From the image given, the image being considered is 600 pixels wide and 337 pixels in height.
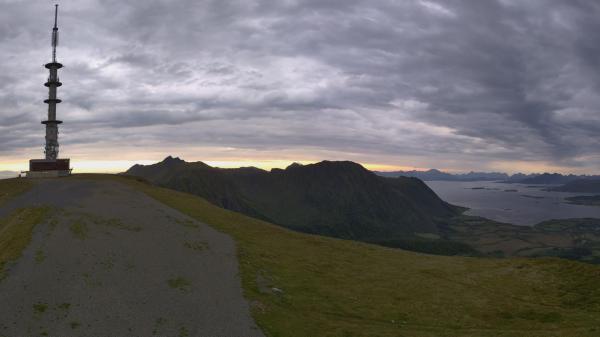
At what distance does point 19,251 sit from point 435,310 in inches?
1479

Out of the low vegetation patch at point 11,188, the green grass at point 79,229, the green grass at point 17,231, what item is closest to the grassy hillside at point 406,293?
the green grass at point 79,229

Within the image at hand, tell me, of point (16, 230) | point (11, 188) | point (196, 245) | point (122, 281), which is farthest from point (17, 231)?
point (11, 188)

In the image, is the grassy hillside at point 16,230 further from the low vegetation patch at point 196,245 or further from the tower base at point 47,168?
the tower base at point 47,168

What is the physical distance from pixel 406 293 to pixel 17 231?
41.7 m

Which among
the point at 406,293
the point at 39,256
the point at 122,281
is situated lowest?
the point at 406,293

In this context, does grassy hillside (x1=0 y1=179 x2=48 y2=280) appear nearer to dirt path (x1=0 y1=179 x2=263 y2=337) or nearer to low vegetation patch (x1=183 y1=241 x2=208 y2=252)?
dirt path (x1=0 y1=179 x2=263 y2=337)

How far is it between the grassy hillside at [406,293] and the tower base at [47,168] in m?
63.3

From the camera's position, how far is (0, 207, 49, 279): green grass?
34.1 metres

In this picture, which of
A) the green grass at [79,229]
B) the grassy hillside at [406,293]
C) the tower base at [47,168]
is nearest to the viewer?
the grassy hillside at [406,293]

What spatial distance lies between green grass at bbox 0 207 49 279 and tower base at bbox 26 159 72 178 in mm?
48435

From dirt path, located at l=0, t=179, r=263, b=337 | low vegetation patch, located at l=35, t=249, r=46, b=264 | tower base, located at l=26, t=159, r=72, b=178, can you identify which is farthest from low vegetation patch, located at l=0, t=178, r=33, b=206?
low vegetation patch, located at l=35, t=249, r=46, b=264

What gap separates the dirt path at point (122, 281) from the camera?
23.3 m

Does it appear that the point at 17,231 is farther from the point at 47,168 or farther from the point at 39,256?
the point at 47,168

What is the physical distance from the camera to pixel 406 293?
38094 mm
